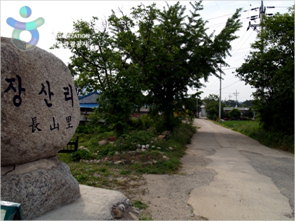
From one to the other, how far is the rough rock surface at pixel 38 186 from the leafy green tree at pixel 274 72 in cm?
1162

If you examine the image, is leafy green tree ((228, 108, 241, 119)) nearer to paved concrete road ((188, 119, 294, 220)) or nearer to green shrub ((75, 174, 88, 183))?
paved concrete road ((188, 119, 294, 220))

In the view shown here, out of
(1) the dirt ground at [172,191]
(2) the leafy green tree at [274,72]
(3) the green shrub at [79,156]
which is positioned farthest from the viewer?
(2) the leafy green tree at [274,72]

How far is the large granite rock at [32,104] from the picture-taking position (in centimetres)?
299

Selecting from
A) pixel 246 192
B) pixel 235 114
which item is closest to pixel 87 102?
pixel 246 192

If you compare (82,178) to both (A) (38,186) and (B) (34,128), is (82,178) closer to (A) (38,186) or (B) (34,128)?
(A) (38,186)

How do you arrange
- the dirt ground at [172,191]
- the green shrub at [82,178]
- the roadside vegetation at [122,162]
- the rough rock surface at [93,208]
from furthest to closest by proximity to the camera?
1. the roadside vegetation at [122,162]
2. the green shrub at [82,178]
3. the dirt ground at [172,191]
4. the rough rock surface at [93,208]

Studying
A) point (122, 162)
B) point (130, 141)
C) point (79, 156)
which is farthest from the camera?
point (130, 141)

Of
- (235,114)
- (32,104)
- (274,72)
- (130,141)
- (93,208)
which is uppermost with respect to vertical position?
(274,72)

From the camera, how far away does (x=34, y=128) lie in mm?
3283

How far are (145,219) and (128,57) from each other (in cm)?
844

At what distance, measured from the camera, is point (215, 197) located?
5.41 m

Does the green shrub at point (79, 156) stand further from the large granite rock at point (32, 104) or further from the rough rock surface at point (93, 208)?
the large granite rock at point (32, 104)

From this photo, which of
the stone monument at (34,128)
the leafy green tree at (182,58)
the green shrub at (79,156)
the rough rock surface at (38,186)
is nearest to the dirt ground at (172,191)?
the rough rock surface at (38,186)

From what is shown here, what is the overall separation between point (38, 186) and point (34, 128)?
31.7 inches
